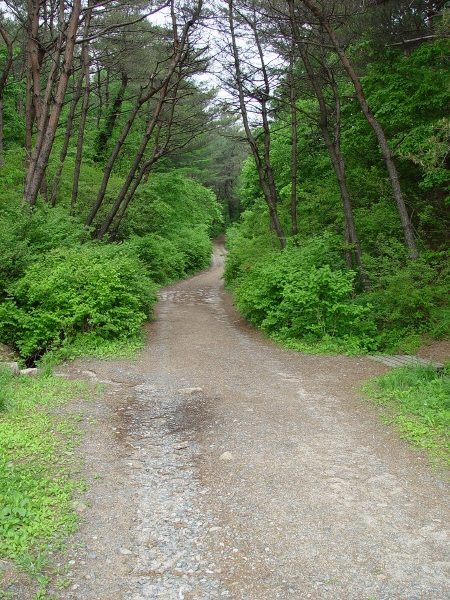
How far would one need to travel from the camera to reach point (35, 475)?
157 inches

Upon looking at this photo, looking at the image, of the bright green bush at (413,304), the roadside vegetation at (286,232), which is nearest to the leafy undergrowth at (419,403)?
the roadside vegetation at (286,232)

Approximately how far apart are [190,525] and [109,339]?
617cm

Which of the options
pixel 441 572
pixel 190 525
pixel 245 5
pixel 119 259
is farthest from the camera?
pixel 245 5

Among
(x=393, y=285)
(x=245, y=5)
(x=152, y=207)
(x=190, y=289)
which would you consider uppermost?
(x=245, y=5)

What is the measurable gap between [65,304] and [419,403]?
241 inches

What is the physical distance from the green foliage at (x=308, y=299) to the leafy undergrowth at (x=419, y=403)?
2.43 metres

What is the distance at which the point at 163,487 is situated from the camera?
4.06 m

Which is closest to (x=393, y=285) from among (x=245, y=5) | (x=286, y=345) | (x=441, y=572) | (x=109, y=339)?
(x=286, y=345)

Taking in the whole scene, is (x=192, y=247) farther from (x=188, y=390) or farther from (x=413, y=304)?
(x=188, y=390)

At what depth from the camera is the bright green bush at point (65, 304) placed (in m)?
8.62

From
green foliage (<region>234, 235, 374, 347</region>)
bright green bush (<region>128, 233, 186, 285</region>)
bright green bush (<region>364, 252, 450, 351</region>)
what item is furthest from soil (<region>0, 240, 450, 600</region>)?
bright green bush (<region>128, 233, 186, 285</region>)

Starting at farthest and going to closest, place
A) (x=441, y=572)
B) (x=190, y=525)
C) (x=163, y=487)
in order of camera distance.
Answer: (x=163, y=487) → (x=190, y=525) → (x=441, y=572)

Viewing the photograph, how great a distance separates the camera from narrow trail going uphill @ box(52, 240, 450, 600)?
2.92 metres

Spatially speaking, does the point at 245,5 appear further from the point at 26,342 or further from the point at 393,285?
the point at 26,342
